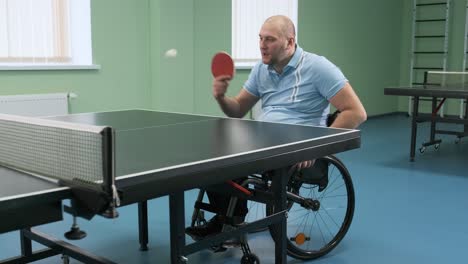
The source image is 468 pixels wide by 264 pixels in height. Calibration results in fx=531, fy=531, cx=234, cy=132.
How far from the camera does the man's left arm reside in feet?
8.42

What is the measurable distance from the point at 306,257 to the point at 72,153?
1.66m

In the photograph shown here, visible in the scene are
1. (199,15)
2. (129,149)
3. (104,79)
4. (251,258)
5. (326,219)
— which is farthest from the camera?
(199,15)

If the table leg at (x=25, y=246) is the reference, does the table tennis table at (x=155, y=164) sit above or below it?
above

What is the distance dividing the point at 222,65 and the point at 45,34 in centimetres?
269

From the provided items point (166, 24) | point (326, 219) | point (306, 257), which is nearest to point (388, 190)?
point (326, 219)

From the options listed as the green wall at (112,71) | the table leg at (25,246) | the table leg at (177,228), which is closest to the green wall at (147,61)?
the green wall at (112,71)

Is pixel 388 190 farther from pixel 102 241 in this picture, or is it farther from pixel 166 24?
pixel 166 24

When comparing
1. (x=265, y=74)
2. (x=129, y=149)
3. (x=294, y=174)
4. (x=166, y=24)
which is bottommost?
(x=294, y=174)

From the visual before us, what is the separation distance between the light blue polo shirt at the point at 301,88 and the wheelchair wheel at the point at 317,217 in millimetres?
288

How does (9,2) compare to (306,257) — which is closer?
(306,257)

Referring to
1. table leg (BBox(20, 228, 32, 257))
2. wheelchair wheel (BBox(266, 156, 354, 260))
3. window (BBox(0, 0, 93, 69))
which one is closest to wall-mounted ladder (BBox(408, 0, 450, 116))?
wheelchair wheel (BBox(266, 156, 354, 260))

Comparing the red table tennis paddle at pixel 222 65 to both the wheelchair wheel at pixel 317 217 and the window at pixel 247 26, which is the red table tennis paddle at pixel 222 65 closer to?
the wheelchair wheel at pixel 317 217

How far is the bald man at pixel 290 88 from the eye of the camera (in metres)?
2.59

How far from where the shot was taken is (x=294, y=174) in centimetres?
261
